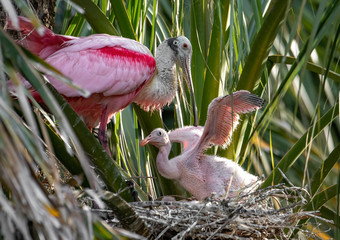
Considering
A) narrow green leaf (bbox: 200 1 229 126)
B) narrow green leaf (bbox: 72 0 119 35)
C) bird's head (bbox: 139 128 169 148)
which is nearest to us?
narrow green leaf (bbox: 72 0 119 35)

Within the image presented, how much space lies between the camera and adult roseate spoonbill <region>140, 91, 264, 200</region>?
4629 mm

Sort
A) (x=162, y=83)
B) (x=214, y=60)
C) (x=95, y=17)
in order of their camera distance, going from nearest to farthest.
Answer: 1. (x=95, y=17)
2. (x=214, y=60)
3. (x=162, y=83)

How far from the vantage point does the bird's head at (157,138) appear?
4.63 m

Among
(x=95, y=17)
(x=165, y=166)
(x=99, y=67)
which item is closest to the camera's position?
(x=95, y=17)

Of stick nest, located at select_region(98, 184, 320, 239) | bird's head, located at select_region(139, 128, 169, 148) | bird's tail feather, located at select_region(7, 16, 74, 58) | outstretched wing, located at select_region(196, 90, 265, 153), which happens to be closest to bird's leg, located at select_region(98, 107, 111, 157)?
bird's head, located at select_region(139, 128, 169, 148)

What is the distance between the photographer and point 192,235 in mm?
3283

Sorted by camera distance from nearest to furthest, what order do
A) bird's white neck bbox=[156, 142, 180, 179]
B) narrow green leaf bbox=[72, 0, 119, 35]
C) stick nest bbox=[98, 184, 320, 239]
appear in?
stick nest bbox=[98, 184, 320, 239], narrow green leaf bbox=[72, 0, 119, 35], bird's white neck bbox=[156, 142, 180, 179]

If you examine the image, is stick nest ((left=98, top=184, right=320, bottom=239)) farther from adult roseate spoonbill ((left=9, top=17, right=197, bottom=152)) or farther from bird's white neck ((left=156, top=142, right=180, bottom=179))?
adult roseate spoonbill ((left=9, top=17, right=197, bottom=152))

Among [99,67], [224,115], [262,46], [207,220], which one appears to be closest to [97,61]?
[99,67]

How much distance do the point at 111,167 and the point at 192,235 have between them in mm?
646

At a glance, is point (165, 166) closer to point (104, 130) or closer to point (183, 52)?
point (104, 130)

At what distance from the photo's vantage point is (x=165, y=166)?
475 cm

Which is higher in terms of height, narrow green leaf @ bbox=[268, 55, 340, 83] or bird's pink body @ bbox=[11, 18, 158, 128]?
narrow green leaf @ bbox=[268, 55, 340, 83]

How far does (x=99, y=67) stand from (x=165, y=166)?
933mm
